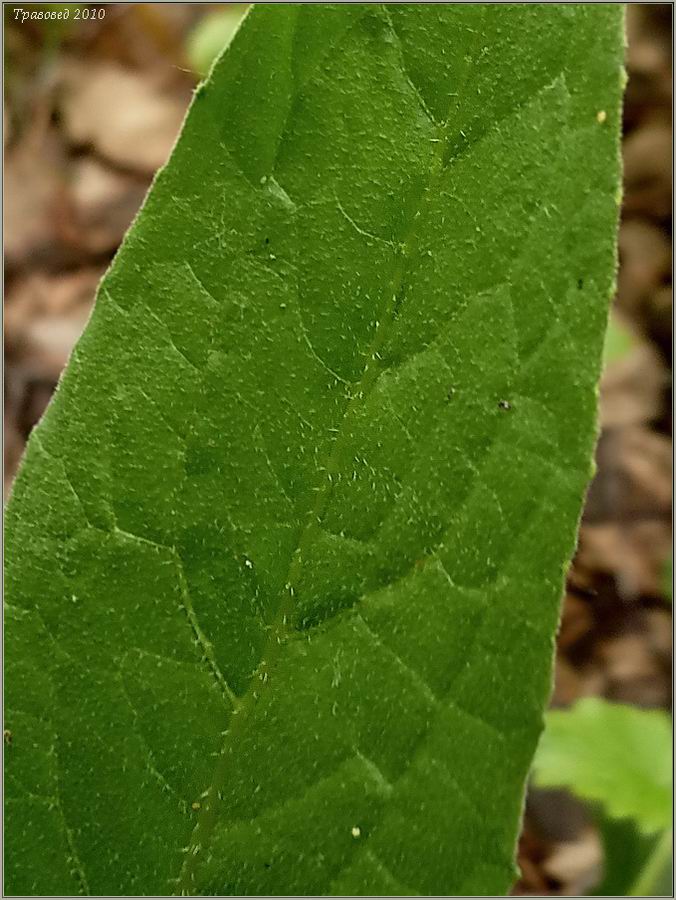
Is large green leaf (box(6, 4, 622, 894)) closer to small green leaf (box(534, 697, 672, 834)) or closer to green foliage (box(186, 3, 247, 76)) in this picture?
small green leaf (box(534, 697, 672, 834))

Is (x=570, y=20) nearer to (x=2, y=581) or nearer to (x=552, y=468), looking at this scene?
(x=552, y=468)

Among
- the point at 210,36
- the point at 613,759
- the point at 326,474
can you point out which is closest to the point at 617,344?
the point at 613,759

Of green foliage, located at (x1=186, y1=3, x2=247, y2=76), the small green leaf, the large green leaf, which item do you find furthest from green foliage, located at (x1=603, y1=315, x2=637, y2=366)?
the large green leaf

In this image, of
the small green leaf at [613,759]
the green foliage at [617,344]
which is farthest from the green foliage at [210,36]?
the small green leaf at [613,759]

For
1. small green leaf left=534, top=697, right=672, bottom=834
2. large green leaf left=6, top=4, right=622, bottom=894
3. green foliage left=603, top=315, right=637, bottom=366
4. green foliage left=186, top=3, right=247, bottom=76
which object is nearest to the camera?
large green leaf left=6, top=4, right=622, bottom=894

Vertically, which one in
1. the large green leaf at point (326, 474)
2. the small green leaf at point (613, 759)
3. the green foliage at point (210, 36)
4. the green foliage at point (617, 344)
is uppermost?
the green foliage at point (210, 36)

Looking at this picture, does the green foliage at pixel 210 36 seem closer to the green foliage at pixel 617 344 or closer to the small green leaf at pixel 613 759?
the green foliage at pixel 617 344

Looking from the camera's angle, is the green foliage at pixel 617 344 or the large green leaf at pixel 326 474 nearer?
the large green leaf at pixel 326 474
